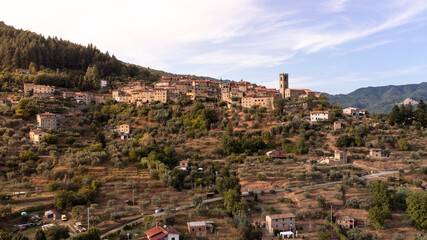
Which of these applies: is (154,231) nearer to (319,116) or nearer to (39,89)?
(319,116)

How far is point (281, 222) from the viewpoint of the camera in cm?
2667

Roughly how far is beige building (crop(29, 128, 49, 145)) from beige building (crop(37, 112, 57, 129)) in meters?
5.35

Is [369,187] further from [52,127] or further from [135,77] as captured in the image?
[135,77]

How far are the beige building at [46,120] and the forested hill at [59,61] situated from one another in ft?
61.3

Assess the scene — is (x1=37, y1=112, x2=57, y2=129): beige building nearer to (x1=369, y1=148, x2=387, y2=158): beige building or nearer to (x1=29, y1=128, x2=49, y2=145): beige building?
(x1=29, y1=128, x2=49, y2=145): beige building

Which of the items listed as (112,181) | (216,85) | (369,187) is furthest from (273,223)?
(216,85)

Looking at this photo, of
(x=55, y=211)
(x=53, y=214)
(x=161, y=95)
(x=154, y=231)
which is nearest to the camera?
(x=154, y=231)

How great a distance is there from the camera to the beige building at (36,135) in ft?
141

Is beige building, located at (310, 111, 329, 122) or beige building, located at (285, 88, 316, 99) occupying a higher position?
beige building, located at (285, 88, 316, 99)

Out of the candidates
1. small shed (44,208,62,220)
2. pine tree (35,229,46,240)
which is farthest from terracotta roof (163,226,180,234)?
small shed (44,208,62,220)

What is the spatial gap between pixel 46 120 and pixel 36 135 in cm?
754

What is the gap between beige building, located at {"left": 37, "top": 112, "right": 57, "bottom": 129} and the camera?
49.7m

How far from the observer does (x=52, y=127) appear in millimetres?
50375

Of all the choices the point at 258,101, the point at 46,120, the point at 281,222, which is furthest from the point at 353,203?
the point at 46,120
